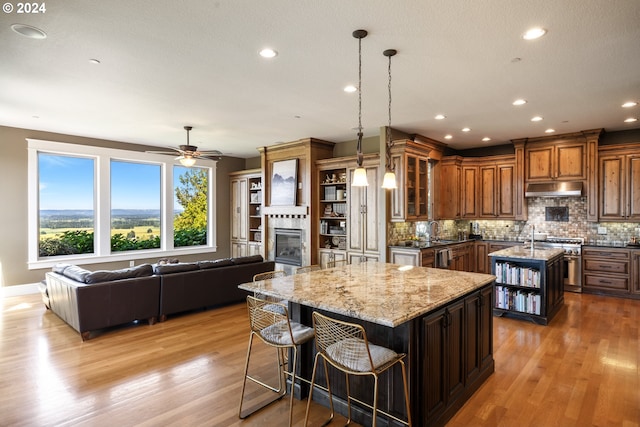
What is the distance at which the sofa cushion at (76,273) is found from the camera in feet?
14.1

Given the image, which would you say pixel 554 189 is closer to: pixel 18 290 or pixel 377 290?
pixel 377 290

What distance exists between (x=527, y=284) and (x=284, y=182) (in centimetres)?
482

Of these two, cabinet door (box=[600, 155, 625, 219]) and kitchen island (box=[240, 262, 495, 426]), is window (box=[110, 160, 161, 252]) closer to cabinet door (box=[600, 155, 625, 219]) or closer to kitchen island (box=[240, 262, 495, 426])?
kitchen island (box=[240, 262, 495, 426])

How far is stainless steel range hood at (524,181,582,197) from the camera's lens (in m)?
6.44

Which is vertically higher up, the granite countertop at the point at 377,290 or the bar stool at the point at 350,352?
the granite countertop at the point at 377,290

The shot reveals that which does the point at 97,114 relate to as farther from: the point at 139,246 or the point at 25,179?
the point at 139,246

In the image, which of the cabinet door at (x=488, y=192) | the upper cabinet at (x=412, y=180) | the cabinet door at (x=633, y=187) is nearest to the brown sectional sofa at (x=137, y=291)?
the upper cabinet at (x=412, y=180)

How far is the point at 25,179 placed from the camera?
20.9ft

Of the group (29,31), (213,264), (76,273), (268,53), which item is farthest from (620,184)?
(76,273)

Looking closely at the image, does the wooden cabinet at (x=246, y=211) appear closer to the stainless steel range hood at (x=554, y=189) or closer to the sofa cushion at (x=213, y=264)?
the sofa cushion at (x=213, y=264)

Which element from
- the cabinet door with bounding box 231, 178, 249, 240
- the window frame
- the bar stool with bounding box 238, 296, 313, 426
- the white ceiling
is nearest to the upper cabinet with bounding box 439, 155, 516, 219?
the white ceiling

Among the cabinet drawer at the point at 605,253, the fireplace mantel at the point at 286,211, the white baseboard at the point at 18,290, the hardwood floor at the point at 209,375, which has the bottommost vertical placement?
the hardwood floor at the point at 209,375

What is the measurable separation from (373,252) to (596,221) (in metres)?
4.14

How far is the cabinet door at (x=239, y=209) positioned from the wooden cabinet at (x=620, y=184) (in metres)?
7.57
